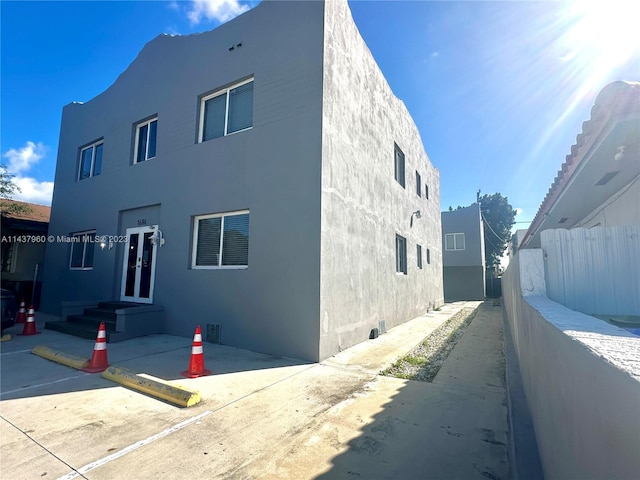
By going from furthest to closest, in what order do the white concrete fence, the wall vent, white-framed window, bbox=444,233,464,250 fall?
white-framed window, bbox=444,233,464,250 < the wall vent < the white concrete fence

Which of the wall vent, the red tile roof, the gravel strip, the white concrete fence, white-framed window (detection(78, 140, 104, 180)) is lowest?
the gravel strip

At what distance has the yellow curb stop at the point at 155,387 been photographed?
3640 millimetres

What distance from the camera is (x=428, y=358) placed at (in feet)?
19.3

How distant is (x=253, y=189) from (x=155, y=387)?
4009 mm

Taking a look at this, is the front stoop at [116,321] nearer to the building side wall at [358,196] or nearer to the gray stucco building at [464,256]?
the building side wall at [358,196]

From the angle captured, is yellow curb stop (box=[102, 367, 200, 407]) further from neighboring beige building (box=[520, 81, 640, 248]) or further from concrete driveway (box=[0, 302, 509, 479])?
neighboring beige building (box=[520, 81, 640, 248])

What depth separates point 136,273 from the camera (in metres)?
8.46

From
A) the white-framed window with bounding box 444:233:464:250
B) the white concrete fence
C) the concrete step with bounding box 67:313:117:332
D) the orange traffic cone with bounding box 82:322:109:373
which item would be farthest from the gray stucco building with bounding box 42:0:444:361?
the white-framed window with bounding box 444:233:464:250

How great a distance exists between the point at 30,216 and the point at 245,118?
12.6 m

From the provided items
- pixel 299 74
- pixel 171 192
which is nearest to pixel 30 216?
pixel 171 192

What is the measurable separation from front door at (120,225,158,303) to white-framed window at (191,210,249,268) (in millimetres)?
1522

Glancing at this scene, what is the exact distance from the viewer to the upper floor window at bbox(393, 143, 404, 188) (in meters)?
10.6

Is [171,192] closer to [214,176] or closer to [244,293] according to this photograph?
[214,176]

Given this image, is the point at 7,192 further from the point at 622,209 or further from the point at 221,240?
the point at 622,209
